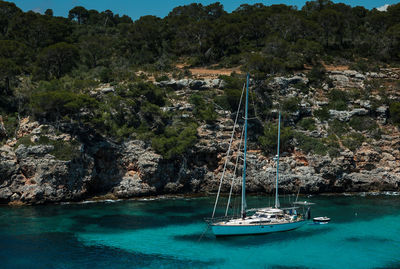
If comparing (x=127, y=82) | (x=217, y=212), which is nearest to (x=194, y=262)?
(x=217, y=212)

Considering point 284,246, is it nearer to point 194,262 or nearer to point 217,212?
point 194,262

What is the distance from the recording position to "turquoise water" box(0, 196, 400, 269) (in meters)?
26.5

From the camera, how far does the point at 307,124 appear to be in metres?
59.4

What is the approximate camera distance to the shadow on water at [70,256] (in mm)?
25781

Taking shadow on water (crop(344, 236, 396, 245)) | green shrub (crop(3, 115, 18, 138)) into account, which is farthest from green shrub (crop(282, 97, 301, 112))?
green shrub (crop(3, 115, 18, 138))

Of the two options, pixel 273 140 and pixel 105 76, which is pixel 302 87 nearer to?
pixel 273 140

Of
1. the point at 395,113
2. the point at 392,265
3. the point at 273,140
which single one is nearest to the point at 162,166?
the point at 273,140

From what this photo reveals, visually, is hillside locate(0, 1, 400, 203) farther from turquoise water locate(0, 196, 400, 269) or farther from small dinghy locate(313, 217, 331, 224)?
small dinghy locate(313, 217, 331, 224)

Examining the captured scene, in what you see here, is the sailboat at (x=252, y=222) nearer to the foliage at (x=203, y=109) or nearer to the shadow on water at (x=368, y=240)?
the shadow on water at (x=368, y=240)

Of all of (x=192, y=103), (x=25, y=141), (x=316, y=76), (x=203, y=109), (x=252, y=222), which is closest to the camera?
(x=252, y=222)

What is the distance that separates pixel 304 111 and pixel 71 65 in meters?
43.1

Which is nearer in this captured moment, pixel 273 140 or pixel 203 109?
pixel 273 140

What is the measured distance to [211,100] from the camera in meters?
61.6

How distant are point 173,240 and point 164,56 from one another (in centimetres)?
5415
